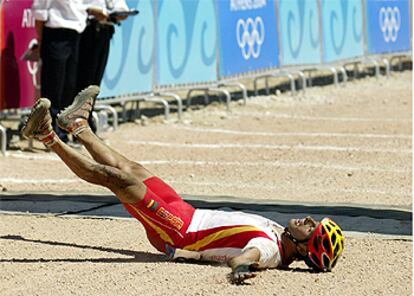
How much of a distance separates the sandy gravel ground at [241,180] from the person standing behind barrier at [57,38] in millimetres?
790

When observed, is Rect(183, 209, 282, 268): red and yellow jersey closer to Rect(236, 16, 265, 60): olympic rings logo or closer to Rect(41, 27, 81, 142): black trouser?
Rect(41, 27, 81, 142): black trouser

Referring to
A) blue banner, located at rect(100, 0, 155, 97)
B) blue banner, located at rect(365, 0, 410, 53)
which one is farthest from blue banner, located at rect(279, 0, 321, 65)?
blue banner, located at rect(100, 0, 155, 97)

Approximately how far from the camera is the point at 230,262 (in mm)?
7059

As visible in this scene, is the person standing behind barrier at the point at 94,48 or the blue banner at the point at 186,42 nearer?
the person standing behind barrier at the point at 94,48

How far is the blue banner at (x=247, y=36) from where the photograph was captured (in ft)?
56.5

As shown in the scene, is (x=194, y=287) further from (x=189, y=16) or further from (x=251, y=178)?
(x=189, y=16)

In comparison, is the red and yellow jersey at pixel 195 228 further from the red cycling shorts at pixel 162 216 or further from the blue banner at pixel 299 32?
the blue banner at pixel 299 32

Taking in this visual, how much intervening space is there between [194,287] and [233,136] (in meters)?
8.02

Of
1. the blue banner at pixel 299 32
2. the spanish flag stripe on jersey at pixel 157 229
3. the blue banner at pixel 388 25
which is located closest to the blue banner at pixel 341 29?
the blue banner at pixel 299 32

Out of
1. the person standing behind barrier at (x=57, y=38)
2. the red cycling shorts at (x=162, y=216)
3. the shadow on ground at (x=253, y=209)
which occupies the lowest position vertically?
the shadow on ground at (x=253, y=209)

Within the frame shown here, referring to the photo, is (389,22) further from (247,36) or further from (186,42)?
(186,42)

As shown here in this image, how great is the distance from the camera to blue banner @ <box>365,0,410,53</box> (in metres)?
21.8

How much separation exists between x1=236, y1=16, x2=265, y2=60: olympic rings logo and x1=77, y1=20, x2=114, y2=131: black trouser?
4.35 metres

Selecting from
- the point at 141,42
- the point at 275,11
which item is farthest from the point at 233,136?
the point at 275,11
